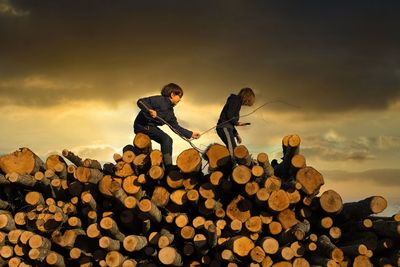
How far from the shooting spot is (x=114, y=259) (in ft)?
21.1

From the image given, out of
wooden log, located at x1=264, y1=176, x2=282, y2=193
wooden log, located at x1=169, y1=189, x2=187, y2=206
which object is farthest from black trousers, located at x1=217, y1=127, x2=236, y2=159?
wooden log, located at x1=264, y1=176, x2=282, y2=193

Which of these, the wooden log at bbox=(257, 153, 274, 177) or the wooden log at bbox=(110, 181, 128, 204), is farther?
the wooden log at bbox=(257, 153, 274, 177)

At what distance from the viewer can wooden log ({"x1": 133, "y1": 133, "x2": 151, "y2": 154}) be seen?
7.12 meters

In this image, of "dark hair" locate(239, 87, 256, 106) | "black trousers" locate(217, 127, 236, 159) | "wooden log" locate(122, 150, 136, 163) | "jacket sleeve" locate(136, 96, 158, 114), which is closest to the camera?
"wooden log" locate(122, 150, 136, 163)

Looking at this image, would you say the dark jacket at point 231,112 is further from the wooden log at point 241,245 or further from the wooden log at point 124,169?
the wooden log at point 241,245

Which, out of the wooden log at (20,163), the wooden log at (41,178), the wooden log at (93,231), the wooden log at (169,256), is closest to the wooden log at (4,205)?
the wooden log at (20,163)

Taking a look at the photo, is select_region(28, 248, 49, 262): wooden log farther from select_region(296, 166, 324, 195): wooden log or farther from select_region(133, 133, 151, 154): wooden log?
select_region(296, 166, 324, 195): wooden log

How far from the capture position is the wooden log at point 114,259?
252 inches

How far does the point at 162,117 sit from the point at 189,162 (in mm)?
1611

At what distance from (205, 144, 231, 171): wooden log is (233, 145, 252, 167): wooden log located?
0.19m

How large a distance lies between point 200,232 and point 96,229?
127cm

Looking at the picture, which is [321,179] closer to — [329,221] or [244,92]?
[329,221]

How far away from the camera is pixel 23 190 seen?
25.1 feet

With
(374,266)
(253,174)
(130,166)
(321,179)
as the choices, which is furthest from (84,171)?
(374,266)
